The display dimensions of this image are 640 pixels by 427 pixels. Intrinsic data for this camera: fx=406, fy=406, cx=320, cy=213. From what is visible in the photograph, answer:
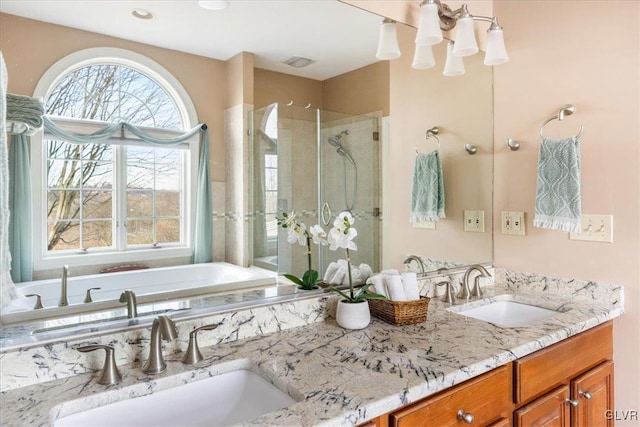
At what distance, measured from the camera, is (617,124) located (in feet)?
5.53

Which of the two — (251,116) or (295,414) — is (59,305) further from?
(251,116)

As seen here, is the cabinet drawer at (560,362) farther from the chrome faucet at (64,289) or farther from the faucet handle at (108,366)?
the chrome faucet at (64,289)

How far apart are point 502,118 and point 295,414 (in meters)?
1.87

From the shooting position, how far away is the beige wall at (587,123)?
65.6 inches

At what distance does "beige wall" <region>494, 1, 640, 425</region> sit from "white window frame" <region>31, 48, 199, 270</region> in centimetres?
161

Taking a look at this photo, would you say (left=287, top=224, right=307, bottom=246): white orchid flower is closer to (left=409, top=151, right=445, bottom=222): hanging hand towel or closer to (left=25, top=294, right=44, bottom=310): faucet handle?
(left=409, top=151, right=445, bottom=222): hanging hand towel

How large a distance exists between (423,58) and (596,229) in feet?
3.63

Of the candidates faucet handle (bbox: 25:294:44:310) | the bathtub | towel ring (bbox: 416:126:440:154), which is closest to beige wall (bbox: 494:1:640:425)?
towel ring (bbox: 416:126:440:154)

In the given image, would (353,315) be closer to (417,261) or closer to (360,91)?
(417,261)

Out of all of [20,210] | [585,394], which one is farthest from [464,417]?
[20,210]

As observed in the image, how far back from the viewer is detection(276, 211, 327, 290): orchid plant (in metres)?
1.58

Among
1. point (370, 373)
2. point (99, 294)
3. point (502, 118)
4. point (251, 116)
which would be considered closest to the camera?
point (370, 373)

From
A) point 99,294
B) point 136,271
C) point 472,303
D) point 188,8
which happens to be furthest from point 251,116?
point 472,303

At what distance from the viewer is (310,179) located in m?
1.73
